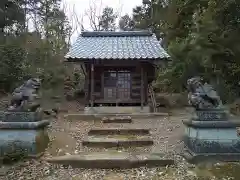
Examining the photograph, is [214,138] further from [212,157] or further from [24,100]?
[24,100]

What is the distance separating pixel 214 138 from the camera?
220 inches

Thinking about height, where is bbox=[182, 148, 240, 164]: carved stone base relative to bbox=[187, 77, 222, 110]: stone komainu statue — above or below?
below

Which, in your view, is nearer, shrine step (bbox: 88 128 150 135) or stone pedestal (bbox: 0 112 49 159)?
stone pedestal (bbox: 0 112 49 159)

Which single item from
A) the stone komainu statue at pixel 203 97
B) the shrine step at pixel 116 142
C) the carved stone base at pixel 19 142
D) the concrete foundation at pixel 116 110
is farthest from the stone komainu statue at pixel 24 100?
the concrete foundation at pixel 116 110

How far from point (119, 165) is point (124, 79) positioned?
8365 mm

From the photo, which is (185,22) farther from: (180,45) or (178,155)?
(178,155)

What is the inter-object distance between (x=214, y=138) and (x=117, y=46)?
30.7 feet

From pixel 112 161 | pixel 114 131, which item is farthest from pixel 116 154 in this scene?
pixel 114 131

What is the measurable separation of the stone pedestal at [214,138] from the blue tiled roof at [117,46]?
22.3ft

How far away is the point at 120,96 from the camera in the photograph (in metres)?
13.4

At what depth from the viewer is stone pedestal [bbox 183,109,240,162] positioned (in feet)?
18.2

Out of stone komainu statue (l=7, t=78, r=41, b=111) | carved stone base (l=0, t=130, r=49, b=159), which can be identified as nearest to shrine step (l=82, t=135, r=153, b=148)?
carved stone base (l=0, t=130, r=49, b=159)

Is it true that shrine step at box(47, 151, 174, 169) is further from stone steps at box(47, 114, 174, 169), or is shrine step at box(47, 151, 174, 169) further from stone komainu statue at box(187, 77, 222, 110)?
stone komainu statue at box(187, 77, 222, 110)

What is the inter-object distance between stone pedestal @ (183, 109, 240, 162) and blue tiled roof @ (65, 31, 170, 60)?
6.80m
